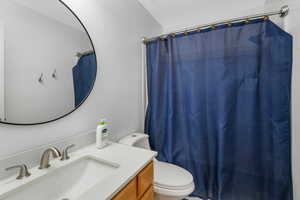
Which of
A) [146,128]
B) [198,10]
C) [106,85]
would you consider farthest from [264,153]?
[198,10]

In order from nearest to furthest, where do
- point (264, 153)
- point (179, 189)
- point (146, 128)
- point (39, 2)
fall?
1. point (39, 2)
2. point (179, 189)
3. point (264, 153)
4. point (146, 128)

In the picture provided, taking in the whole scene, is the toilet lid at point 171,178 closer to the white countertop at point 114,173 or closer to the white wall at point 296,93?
the white countertop at point 114,173

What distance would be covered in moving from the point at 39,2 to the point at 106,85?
2.09 ft

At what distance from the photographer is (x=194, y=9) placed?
5.78 ft

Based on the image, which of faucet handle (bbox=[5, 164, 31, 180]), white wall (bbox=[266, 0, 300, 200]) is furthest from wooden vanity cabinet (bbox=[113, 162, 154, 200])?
white wall (bbox=[266, 0, 300, 200])

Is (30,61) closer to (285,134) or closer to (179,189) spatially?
(179,189)

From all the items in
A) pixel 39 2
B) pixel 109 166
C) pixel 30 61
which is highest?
pixel 39 2

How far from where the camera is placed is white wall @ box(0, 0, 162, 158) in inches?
30.1

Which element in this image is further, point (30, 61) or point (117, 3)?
point (117, 3)

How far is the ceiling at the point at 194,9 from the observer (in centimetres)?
161

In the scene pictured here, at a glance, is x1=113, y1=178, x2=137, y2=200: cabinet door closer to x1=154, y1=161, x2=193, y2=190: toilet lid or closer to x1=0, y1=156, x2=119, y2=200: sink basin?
x1=0, y1=156, x2=119, y2=200: sink basin

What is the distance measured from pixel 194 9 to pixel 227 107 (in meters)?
1.30

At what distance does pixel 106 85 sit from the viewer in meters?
1.19

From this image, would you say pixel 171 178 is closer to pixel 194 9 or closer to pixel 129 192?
pixel 129 192
